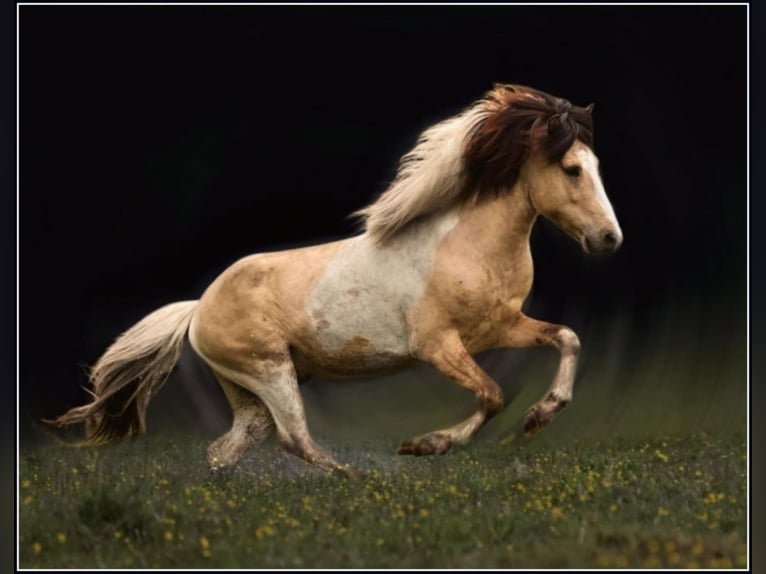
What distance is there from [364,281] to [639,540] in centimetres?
222

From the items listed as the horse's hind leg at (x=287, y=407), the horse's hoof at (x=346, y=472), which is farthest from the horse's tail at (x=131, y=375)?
the horse's hoof at (x=346, y=472)

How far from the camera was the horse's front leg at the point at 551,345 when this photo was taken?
823cm

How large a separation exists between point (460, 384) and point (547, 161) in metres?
1.35

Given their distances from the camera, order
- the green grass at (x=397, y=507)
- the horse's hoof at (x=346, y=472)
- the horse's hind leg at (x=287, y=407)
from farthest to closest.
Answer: the horse's hind leg at (x=287, y=407)
the horse's hoof at (x=346, y=472)
the green grass at (x=397, y=507)

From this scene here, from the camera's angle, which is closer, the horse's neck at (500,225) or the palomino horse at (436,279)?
the palomino horse at (436,279)

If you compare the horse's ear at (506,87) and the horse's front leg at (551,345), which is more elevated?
the horse's ear at (506,87)

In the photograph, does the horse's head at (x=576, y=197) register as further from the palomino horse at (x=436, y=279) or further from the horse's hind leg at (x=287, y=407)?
the horse's hind leg at (x=287, y=407)

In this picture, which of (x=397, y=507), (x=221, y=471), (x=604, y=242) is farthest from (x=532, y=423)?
(x=221, y=471)

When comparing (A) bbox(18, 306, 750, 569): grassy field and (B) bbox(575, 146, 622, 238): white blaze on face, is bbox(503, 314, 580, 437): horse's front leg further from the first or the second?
(B) bbox(575, 146, 622, 238): white blaze on face

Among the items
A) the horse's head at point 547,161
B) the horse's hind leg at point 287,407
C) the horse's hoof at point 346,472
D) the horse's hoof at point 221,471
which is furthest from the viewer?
the horse's hoof at point 221,471

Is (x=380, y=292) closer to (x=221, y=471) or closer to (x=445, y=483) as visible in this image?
(x=445, y=483)

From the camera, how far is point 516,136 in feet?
27.8

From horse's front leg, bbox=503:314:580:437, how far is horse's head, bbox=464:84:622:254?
0.53 m

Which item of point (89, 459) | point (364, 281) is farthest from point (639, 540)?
point (89, 459)
